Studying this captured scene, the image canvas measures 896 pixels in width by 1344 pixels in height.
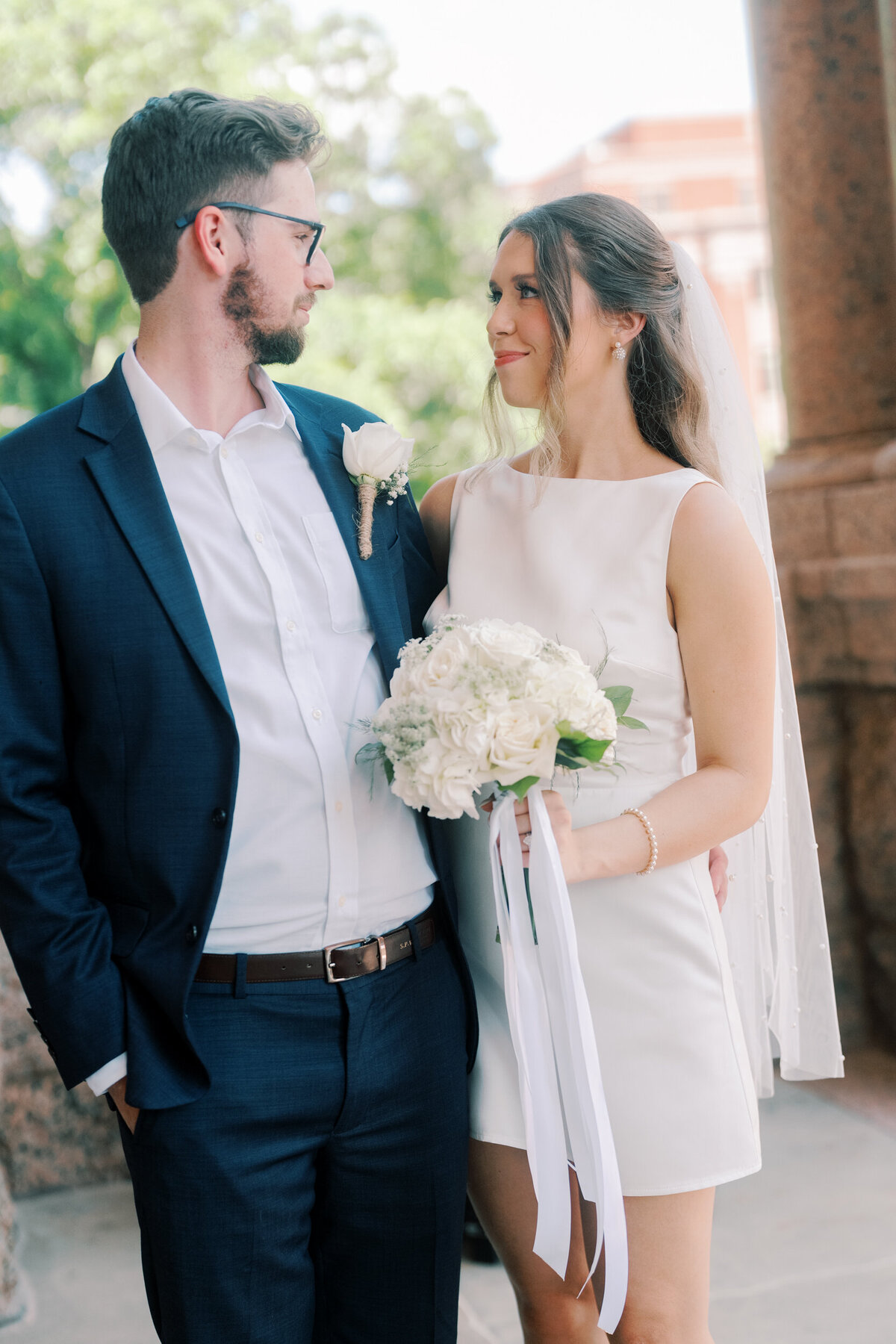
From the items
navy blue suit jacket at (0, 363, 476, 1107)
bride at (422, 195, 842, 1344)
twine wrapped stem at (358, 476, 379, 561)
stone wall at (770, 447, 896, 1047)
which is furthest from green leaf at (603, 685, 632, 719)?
stone wall at (770, 447, 896, 1047)

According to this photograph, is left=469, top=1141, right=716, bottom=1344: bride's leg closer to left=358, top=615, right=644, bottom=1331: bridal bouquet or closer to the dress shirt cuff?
left=358, top=615, right=644, bottom=1331: bridal bouquet

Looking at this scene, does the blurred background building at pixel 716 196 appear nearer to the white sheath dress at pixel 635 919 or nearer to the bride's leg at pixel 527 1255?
the white sheath dress at pixel 635 919

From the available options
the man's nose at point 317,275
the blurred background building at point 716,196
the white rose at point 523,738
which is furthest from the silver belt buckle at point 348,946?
the blurred background building at point 716,196

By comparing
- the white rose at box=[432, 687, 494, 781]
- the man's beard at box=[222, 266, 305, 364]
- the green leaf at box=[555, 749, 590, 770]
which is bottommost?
the green leaf at box=[555, 749, 590, 770]

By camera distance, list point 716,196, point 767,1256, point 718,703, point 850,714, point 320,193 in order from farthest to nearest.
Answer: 1. point 716,196
2. point 320,193
3. point 850,714
4. point 767,1256
5. point 718,703

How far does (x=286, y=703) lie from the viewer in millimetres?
1980

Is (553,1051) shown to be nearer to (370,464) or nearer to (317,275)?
(370,464)

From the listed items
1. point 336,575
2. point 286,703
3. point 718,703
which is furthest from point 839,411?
point 286,703

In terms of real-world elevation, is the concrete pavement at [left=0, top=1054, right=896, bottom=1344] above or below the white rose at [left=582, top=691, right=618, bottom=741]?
below

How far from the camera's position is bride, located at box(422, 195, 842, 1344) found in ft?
→ 6.87

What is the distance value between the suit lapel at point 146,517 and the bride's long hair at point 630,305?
0.79 meters

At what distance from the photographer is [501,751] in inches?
70.5

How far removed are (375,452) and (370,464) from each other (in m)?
0.03

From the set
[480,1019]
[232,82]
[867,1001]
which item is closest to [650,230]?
[480,1019]
